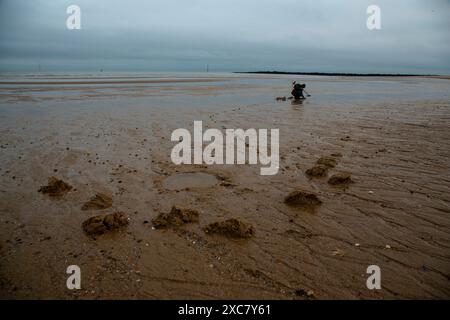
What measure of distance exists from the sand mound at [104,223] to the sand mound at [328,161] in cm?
526

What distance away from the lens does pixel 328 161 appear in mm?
8438

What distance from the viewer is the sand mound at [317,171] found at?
757cm

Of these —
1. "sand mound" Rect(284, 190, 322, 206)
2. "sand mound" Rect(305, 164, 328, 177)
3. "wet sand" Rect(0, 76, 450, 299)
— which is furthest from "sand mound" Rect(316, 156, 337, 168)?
"sand mound" Rect(284, 190, 322, 206)

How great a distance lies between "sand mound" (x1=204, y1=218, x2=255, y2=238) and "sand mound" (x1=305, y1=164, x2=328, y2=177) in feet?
10.2

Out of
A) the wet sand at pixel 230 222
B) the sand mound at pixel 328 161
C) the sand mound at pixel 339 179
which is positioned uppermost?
the sand mound at pixel 328 161

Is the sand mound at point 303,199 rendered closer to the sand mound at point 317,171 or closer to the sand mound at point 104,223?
the sand mound at point 317,171

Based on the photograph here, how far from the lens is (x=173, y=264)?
14.1ft

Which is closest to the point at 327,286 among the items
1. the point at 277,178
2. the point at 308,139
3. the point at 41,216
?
the point at 277,178

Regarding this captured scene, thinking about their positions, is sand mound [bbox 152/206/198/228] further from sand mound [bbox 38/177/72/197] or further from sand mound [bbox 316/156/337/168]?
sand mound [bbox 316/156/337/168]

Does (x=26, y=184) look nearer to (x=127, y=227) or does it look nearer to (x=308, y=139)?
(x=127, y=227)

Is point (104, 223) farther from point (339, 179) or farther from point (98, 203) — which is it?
point (339, 179)

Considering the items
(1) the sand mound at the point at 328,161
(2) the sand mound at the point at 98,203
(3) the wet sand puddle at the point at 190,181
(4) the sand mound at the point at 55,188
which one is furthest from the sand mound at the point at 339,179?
(4) the sand mound at the point at 55,188

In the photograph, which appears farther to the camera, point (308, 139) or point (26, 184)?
point (308, 139)
